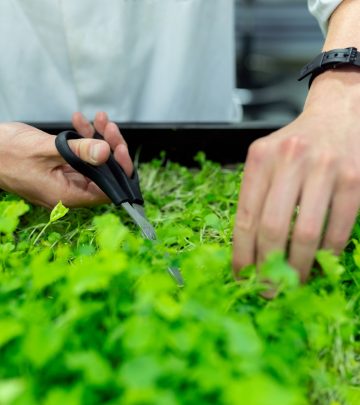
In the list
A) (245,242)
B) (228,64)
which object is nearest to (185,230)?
(245,242)

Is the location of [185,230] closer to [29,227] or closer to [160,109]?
[29,227]

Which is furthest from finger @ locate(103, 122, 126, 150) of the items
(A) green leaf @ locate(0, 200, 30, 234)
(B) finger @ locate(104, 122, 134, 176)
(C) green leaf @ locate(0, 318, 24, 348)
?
(C) green leaf @ locate(0, 318, 24, 348)

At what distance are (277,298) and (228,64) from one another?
2.80ft

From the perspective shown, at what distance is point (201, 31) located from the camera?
1.18 meters

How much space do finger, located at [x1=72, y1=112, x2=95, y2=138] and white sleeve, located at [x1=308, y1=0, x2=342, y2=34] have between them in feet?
1.30

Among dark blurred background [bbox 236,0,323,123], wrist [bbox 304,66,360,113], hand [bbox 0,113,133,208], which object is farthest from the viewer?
dark blurred background [bbox 236,0,323,123]

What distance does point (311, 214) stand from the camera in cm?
54

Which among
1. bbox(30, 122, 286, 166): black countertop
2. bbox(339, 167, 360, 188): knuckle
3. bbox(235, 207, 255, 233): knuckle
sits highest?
bbox(339, 167, 360, 188): knuckle

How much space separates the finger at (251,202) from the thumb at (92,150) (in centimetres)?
24

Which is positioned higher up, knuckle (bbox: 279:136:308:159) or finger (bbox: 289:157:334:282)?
knuckle (bbox: 279:136:308:159)

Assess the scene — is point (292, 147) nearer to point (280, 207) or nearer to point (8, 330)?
point (280, 207)

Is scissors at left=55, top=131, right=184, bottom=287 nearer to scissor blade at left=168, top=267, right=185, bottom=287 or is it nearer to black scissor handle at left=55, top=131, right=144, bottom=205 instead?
black scissor handle at left=55, top=131, right=144, bottom=205

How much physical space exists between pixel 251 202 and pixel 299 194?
0.05 metres

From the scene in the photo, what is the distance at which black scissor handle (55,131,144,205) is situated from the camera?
2.52 feet
